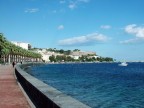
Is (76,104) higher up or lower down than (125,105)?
higher up

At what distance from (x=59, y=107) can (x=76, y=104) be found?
411 mm

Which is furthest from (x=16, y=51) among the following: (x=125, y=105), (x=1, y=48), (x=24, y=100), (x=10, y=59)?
(x=24, y=100)

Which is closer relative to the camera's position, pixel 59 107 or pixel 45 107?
pixel 59 107

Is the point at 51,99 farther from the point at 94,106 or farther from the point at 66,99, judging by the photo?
the point at 94,106

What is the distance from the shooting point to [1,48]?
88.7m

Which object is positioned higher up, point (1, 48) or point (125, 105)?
point (1, 48)

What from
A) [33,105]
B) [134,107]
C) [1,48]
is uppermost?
[1,48]

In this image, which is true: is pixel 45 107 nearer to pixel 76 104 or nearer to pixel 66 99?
pixel 66 99

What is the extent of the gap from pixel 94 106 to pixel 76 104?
51.1 ft

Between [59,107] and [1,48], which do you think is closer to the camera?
[59,107]

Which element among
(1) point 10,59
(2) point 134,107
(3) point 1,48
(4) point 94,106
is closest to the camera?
(4) point 94,106

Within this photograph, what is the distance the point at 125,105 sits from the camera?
25656 millimetres

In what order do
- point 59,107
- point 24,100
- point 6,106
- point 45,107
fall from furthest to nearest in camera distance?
point 24,100
point 6,106
point 45,107
point 59,107

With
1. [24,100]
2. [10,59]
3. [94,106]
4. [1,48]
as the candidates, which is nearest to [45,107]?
[24,100]
